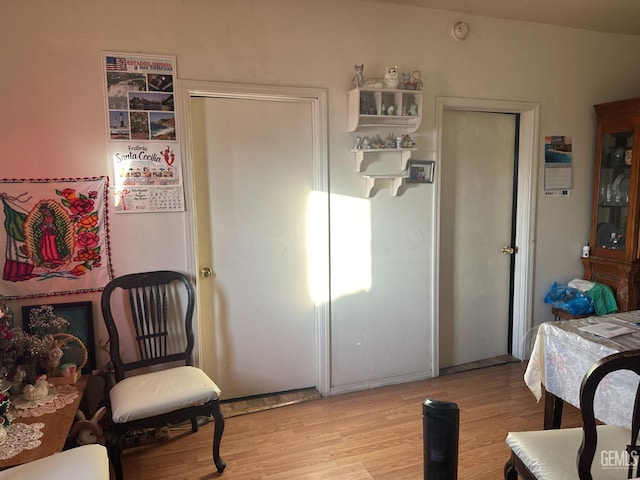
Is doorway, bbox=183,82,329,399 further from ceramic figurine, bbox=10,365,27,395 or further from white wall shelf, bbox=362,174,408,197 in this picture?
ceramic figurine, bbox=10,365,27,395

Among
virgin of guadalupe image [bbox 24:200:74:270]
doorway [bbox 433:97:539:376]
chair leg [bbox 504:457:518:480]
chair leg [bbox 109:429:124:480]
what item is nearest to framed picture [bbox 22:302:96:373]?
virgin of guadalupe image [bbox 24:200:74:270]

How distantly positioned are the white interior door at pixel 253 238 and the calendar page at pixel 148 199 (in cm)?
18

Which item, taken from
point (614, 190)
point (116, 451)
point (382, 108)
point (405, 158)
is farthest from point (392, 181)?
point (116, 451)

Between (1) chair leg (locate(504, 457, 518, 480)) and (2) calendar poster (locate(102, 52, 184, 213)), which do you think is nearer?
(1) chair leg (locate(504, 457, 518, 480))

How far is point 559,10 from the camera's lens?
312 cm

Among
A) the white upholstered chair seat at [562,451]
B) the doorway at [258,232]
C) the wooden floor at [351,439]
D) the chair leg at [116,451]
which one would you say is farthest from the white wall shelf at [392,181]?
the chair leg at [116,451]

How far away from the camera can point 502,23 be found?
10.7 feet

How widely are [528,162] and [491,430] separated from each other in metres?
1.98

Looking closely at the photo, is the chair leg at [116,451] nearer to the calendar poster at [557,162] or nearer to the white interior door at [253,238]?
the white interior door at [253,238]

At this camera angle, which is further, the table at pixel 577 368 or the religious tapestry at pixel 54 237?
A: the religious tapestry at pixel 54 237

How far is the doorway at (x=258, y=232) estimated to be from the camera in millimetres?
2799

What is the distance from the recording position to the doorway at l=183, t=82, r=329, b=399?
9.18 ft

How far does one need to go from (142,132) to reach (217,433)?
1.65 meters

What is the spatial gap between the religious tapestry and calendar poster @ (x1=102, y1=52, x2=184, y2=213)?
15cm
